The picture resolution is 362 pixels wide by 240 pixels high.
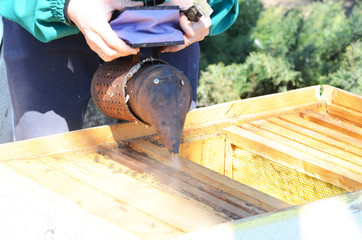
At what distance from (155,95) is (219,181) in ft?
1.01

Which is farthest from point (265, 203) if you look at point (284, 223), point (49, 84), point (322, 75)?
point (322, 75)

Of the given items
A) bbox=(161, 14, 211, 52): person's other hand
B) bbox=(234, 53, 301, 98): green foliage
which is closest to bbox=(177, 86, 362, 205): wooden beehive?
bbox=(161, 14, 211, 52): person's other hand

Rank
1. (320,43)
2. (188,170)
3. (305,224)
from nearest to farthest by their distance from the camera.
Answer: (305,224) → (188,170) → (320,43)

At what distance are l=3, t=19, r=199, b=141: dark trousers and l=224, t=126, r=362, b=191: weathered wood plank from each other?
0.44 metres

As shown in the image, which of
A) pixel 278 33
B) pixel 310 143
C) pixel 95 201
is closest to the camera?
pixel 95 201

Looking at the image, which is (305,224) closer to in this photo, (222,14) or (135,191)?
(135,191)

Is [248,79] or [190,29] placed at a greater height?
[190,29]

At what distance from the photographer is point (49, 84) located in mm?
1907

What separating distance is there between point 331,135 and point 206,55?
240 cm

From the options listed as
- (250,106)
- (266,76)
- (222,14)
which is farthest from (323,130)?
(266,76)

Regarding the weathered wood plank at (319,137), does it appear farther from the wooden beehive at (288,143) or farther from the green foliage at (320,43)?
the green foliage at (320,43)

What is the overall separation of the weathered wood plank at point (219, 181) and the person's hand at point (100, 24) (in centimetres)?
37

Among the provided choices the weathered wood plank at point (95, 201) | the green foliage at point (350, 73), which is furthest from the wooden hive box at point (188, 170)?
the green foliage at point (350, 73)

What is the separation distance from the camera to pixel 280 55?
376 centimetres
